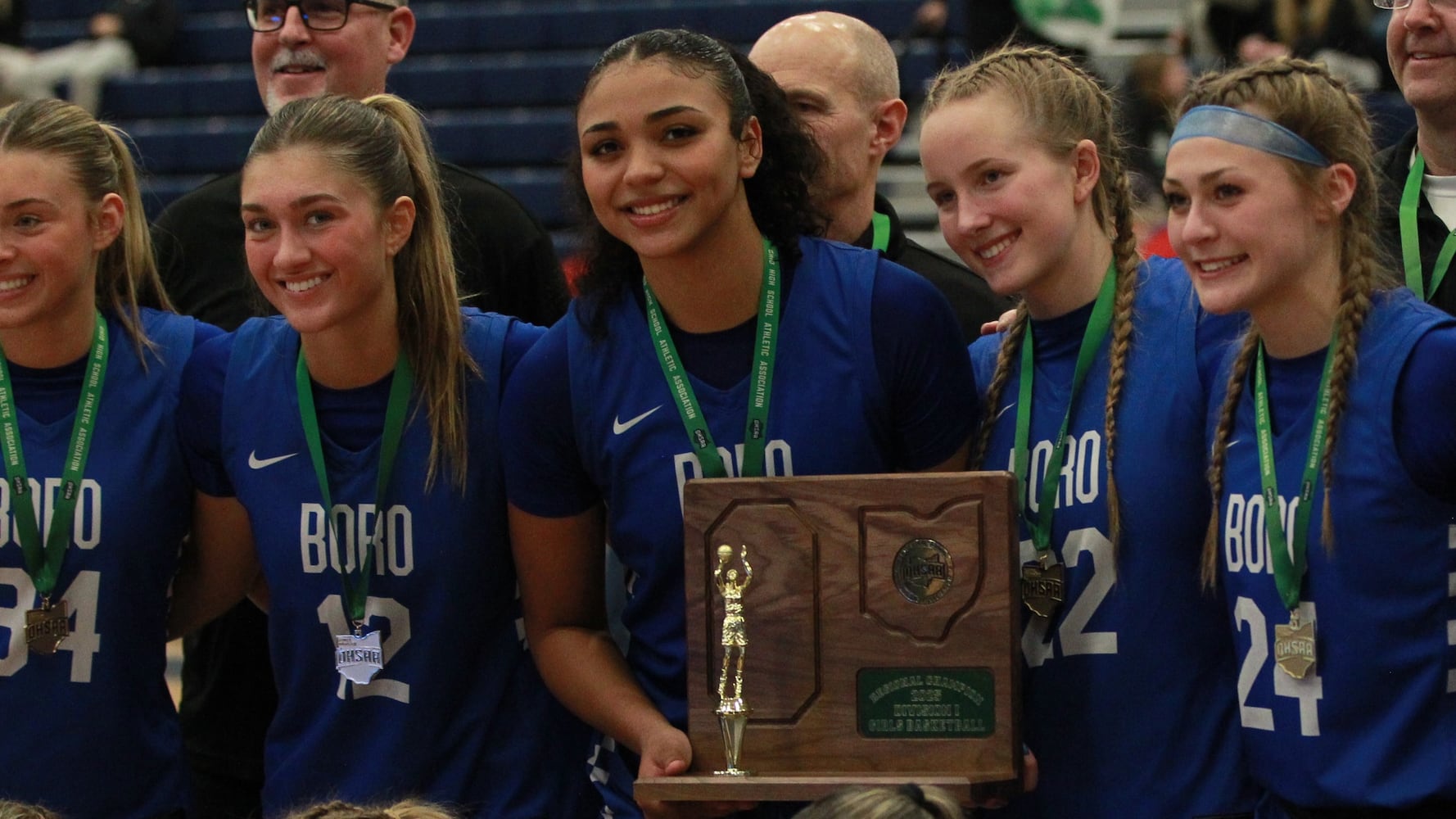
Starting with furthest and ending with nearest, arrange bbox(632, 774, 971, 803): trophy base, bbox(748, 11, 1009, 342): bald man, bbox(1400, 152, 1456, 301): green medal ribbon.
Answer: bbox(748, 11, 1009, 342): bald man → bbox(1400, 152, 1456, 301): green medal ribbon → bbox(632, 774, 971, 803): trophy base

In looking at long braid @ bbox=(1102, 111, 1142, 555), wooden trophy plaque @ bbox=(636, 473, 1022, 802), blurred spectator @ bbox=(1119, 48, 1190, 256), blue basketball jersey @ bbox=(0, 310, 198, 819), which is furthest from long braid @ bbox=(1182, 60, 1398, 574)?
blurred spectator @ bbox=(1119, 48, 1190, 256)

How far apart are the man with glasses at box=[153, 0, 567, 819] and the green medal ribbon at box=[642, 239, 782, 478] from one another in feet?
2.11

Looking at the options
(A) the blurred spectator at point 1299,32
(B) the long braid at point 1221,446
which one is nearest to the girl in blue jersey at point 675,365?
(B) the long braid at point 1221,446

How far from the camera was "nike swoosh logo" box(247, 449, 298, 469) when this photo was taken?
9.07 ft

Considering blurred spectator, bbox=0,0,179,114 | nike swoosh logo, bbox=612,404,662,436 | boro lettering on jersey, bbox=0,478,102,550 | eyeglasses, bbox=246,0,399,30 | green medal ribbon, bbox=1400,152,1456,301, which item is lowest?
boro lettering on jersey, bbox=0,478,102,550

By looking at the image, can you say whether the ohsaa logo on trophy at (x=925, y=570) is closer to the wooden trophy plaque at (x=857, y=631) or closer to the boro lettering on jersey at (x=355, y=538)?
the wooden trophy plaque at (x=857, y=631)

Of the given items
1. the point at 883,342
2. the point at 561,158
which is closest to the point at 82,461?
the point at 561,158

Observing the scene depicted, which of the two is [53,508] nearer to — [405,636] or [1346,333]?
[405,636]

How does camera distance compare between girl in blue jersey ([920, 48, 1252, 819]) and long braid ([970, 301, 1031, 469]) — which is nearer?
girl in blue jersey ([920, 48, 1252, 819])

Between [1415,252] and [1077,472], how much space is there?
2.20 feet

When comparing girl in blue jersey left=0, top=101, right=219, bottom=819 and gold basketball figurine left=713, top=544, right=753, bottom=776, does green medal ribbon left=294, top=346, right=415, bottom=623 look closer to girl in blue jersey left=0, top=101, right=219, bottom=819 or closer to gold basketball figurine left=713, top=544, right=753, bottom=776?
girl in blue jersey left=0, top=101, right=219, bottom=819

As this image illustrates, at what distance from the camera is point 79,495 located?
285 cm

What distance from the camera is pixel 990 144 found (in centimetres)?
257

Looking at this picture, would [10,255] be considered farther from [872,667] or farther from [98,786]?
[872,667]
